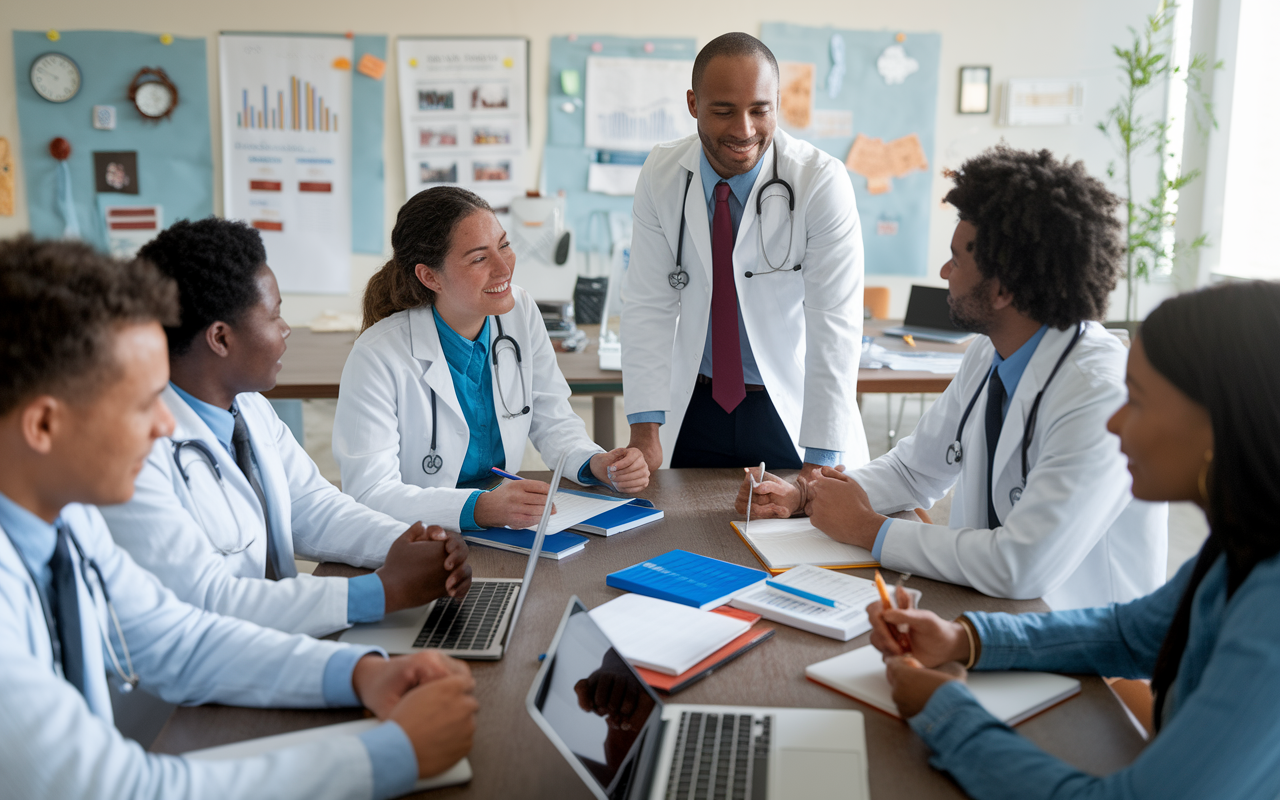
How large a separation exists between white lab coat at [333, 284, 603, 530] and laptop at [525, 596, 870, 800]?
2.37 feet

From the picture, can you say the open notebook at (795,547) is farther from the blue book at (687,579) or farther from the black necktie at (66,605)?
the black necktie at (66,605)

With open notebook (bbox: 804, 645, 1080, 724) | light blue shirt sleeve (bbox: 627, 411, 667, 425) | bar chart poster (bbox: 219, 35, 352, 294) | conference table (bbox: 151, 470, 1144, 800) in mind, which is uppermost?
bar chart poster (bbox: 219, 35, 352, 294)

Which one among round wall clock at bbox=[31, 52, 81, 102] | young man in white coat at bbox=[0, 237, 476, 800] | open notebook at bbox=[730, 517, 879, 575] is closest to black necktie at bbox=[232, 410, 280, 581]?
young man in white coat at bbox=[0, 237, 476, 800]

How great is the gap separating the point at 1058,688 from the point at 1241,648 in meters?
0.30

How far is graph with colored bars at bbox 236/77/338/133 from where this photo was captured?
4785 mm

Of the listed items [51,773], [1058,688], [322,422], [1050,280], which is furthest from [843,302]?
[322,422]

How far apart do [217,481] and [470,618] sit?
0.42m

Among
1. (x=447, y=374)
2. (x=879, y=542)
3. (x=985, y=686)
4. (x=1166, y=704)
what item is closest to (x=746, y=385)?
(x=447, y=374)

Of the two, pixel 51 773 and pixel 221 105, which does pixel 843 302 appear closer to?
pixel 51 773

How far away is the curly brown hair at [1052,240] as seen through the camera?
1.41 metres

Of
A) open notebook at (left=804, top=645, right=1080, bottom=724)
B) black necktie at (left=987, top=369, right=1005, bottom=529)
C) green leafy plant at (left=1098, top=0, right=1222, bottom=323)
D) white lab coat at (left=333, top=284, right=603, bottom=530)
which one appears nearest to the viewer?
open notebook at (left=804, top=645, right=1080, bottom=724)

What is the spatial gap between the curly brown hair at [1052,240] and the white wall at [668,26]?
148 inches

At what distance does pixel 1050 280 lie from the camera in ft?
4.67

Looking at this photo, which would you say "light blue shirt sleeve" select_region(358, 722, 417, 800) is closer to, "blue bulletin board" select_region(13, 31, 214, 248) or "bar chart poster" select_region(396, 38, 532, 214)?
"bar chart poster" select_region(396, 38, 532, 214)
